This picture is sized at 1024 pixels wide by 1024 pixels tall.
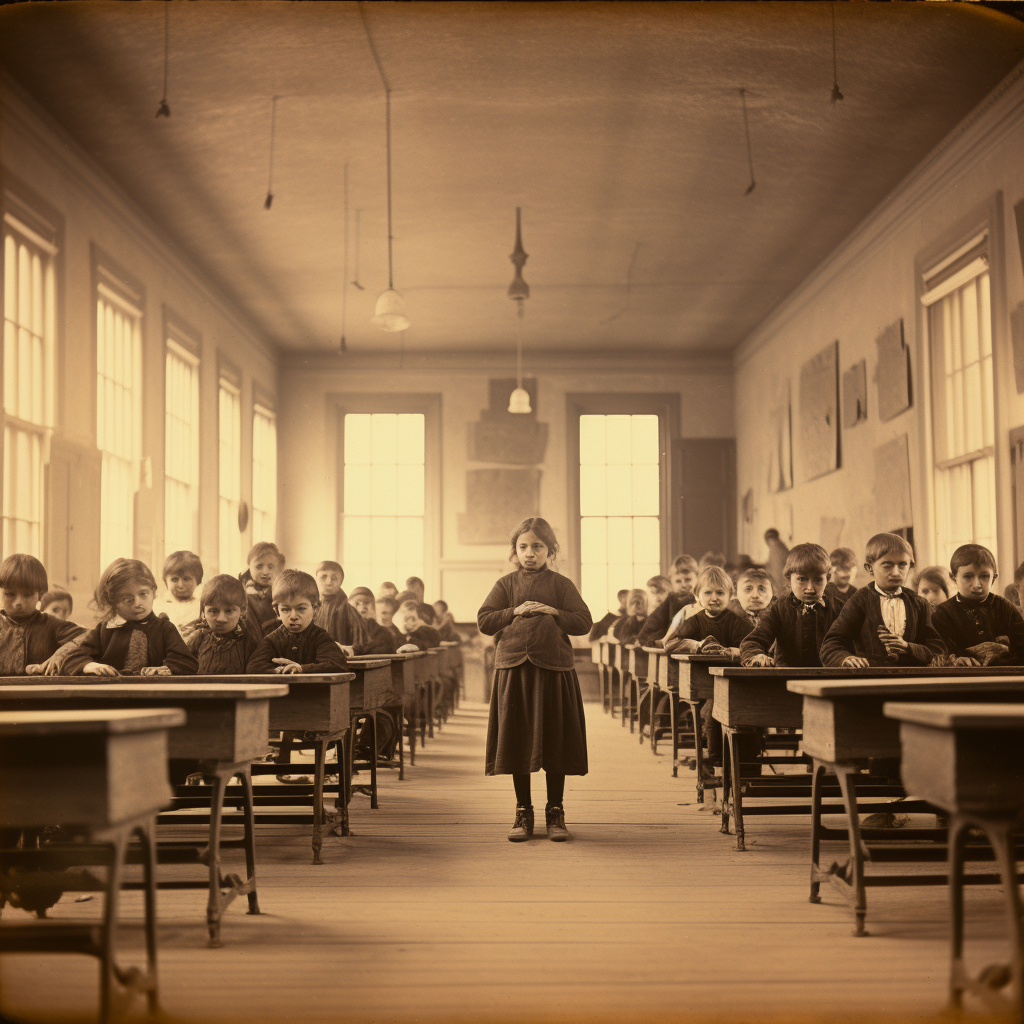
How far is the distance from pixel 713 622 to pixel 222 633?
2.99 meters

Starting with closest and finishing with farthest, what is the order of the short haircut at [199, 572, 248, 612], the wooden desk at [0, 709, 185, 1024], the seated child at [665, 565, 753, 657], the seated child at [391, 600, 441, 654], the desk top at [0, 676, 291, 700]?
the wooden desk at [0, 709, 185, 1024] → the desk top at [0, 676, 291, 700] → the short haircut at [199, 572, 248, 612] → the seated child at [665, 565, 753, 657] → the seated child at [391, 600, 441, 654]

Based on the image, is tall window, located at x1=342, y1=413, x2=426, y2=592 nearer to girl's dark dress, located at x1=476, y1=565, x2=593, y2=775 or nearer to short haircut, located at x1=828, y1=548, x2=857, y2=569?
short haircut, located at x1=828, y1=548, x2=857, y2=569

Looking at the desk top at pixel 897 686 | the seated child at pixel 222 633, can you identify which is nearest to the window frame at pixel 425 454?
the seated child at pixel 222 633

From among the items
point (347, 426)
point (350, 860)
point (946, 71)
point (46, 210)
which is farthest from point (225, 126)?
point (347, 426)

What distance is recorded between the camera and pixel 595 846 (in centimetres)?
501

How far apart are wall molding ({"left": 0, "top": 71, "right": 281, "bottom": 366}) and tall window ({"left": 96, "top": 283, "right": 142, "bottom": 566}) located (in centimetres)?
80

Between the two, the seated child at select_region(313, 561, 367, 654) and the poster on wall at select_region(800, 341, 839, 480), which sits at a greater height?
the poster on wall at select_region(800, 341, 839, 480)

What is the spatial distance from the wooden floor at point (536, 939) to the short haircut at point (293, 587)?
3.76ft

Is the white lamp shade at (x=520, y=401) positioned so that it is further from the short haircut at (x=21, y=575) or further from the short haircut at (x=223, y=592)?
the short haircut at (x=21, y=575)

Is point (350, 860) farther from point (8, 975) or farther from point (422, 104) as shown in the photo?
point (422, 104)

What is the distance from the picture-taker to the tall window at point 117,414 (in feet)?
33.4

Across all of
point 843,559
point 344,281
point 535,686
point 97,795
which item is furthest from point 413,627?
point 97,795

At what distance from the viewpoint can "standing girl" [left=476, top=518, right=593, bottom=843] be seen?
203 inches

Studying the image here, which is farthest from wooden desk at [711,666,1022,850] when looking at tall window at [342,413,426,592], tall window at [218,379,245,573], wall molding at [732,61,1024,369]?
tall window at [342,413,426,592]
